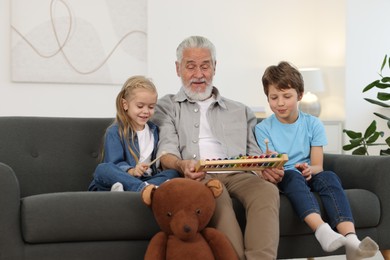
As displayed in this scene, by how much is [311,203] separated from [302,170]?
0.27m

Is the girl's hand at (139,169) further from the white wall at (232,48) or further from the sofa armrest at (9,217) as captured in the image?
the white wall at (232,48)

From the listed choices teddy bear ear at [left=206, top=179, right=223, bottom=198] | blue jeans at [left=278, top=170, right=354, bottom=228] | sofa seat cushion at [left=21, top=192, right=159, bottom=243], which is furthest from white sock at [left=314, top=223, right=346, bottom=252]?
sofa seat cushion at [left=21, top=192, right=159, bottom=243]

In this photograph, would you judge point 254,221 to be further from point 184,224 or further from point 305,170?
point 305,170

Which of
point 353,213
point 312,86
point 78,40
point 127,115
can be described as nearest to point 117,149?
point 127,115

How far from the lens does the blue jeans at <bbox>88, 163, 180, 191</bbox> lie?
2.72 m

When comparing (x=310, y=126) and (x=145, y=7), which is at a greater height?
(x=145, y=7)

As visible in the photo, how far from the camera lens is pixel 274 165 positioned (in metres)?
2.60

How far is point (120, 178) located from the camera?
2.73 meters

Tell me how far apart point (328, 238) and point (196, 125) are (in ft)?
2.95

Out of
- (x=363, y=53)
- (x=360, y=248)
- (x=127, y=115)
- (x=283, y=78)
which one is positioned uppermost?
(x=363, y=53)

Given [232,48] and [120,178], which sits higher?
[232,48]

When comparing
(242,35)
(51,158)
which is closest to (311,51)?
(242,35)

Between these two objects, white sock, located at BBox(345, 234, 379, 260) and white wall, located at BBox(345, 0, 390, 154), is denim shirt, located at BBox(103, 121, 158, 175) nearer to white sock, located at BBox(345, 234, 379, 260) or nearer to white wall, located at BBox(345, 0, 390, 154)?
white sock, located at BBox(345, 234, 379, 260)

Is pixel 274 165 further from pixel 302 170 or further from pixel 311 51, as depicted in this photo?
pixel 311 51
